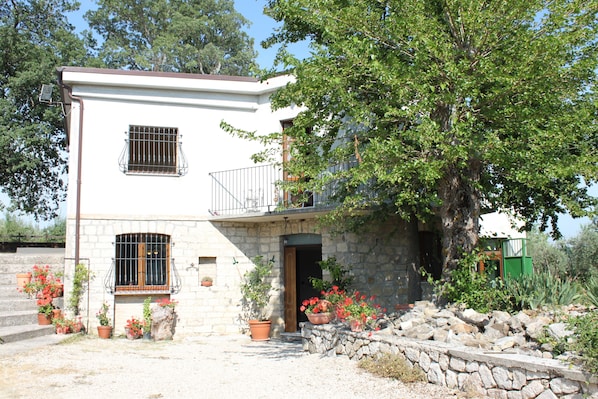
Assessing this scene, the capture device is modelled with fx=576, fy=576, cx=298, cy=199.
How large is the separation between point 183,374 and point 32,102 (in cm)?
1588

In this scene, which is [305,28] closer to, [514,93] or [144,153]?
[514,93]

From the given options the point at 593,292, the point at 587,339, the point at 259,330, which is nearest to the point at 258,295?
the point at 259,330

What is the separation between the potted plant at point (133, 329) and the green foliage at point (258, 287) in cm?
226

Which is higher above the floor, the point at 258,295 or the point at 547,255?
the point at 547,255

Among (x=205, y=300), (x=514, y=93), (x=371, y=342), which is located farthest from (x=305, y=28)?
(x=205, y=300)

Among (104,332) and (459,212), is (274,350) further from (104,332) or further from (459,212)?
(459,212)

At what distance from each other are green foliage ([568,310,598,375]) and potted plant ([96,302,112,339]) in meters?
8.54

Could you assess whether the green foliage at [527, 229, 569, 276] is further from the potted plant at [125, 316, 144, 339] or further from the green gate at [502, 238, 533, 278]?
the potted plant at [125, 316, 144, 339]

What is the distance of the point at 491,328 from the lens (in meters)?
7.19

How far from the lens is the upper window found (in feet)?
40.9

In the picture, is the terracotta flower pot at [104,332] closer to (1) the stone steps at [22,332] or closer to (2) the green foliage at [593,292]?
(1) the stone steps at [22,332]

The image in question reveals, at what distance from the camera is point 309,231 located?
12234 mm

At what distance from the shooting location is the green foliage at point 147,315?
1173cm

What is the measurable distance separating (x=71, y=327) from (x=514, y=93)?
893 cm
